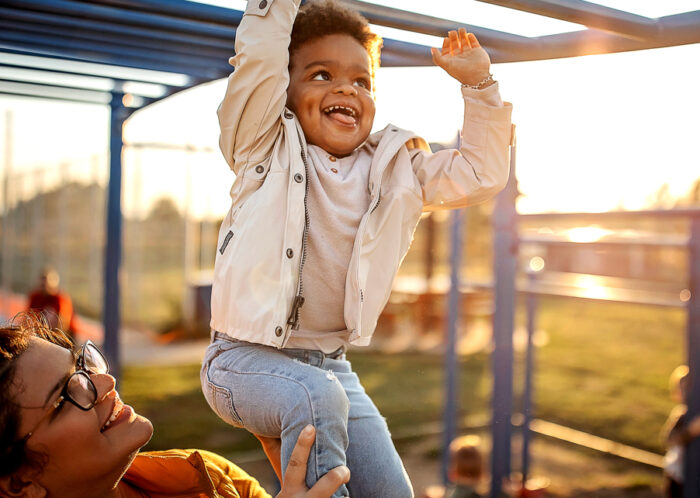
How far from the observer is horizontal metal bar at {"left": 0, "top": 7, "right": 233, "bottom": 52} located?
1.77 metres

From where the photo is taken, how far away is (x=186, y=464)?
5.37 ft

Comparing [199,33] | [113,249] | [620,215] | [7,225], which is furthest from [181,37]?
[7,225]

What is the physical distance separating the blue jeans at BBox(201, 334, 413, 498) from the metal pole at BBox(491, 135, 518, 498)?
7.15 feet

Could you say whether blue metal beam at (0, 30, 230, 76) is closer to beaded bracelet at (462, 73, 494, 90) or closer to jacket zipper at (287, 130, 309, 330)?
jacket zipper at (287, 130, 309, 330)

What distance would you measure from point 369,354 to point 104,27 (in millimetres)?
8335

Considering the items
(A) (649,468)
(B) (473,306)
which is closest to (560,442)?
(A) (649,468)

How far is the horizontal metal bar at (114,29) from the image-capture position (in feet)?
5.82

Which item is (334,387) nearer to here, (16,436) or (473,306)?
(16,436)

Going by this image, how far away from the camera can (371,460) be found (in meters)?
1.49

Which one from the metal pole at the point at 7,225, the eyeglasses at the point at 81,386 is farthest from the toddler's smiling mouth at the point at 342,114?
the metal pole at the point at 7,225

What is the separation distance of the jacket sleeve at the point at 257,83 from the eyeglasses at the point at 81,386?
531 millimetres

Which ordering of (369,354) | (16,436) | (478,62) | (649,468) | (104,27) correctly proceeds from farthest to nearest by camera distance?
(369,354) → (649,468) → (104,27) → (478,62) → (16,436)

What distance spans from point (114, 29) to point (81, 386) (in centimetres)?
101

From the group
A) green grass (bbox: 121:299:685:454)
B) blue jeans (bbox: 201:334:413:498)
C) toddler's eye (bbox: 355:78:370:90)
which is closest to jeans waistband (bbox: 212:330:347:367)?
blue jeans (bbox: 201:334:413:498)
